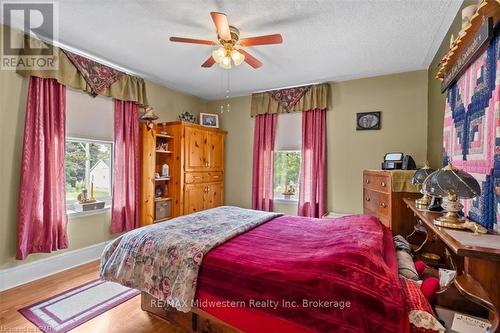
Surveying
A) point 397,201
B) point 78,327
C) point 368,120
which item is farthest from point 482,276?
point 368,120

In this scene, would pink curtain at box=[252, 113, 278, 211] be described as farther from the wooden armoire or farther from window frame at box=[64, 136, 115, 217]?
window frame at box=[64, 136, 115, 217]

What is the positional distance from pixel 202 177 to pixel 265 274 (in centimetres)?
308

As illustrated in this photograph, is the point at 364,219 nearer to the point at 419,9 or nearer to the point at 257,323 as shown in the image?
the point at 257,323

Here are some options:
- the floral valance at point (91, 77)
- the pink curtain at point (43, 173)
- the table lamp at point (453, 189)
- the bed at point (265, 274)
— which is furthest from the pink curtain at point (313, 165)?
the pink curtain at point (43, 173)

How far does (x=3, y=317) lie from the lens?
1958 millimetres

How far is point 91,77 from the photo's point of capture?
2979 mm

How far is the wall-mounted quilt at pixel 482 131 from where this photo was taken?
3.95 ft

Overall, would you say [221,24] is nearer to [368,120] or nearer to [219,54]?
[219,54]

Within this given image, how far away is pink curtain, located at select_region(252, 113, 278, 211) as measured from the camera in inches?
165

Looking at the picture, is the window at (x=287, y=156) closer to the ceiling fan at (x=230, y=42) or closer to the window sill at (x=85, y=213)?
the ceiling fan at (x=230, y=42)

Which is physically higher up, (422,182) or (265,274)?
(422,182)

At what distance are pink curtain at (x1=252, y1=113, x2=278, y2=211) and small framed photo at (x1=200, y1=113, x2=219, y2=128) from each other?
0.87 metres

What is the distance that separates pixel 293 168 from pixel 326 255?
285cm

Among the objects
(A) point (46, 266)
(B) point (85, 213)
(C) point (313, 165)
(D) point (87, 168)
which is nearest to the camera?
(A) point (46, 266)
